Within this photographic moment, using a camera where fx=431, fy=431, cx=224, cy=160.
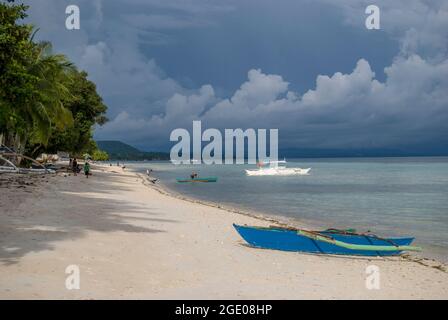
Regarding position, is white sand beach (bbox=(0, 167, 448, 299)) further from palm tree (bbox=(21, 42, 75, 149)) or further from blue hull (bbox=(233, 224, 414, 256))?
palm tree (bbox=(21, 42, 75, 149))

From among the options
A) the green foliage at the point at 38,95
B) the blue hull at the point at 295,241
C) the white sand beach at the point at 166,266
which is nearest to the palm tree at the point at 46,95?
the green foliage at the point at 38,95

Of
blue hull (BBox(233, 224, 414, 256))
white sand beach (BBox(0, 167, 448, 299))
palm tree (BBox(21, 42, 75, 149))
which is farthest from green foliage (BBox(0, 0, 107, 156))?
blue hull (BBox(233, 224, 414, 256))

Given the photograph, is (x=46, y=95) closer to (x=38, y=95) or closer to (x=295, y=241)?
(x=38, y=95)

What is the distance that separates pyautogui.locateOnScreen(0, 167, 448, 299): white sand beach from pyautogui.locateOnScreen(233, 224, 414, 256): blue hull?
0.34 metres

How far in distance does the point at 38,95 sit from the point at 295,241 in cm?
1331

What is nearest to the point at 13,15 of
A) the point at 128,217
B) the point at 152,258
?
the point at 128,217

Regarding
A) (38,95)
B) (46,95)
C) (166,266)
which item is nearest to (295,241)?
(166,266)

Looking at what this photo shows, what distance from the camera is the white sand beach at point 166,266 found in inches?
341

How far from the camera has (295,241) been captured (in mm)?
13906

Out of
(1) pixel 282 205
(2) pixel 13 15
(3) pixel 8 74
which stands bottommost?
(1) pixel 282 205

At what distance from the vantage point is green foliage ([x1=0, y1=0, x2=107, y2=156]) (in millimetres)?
16109
